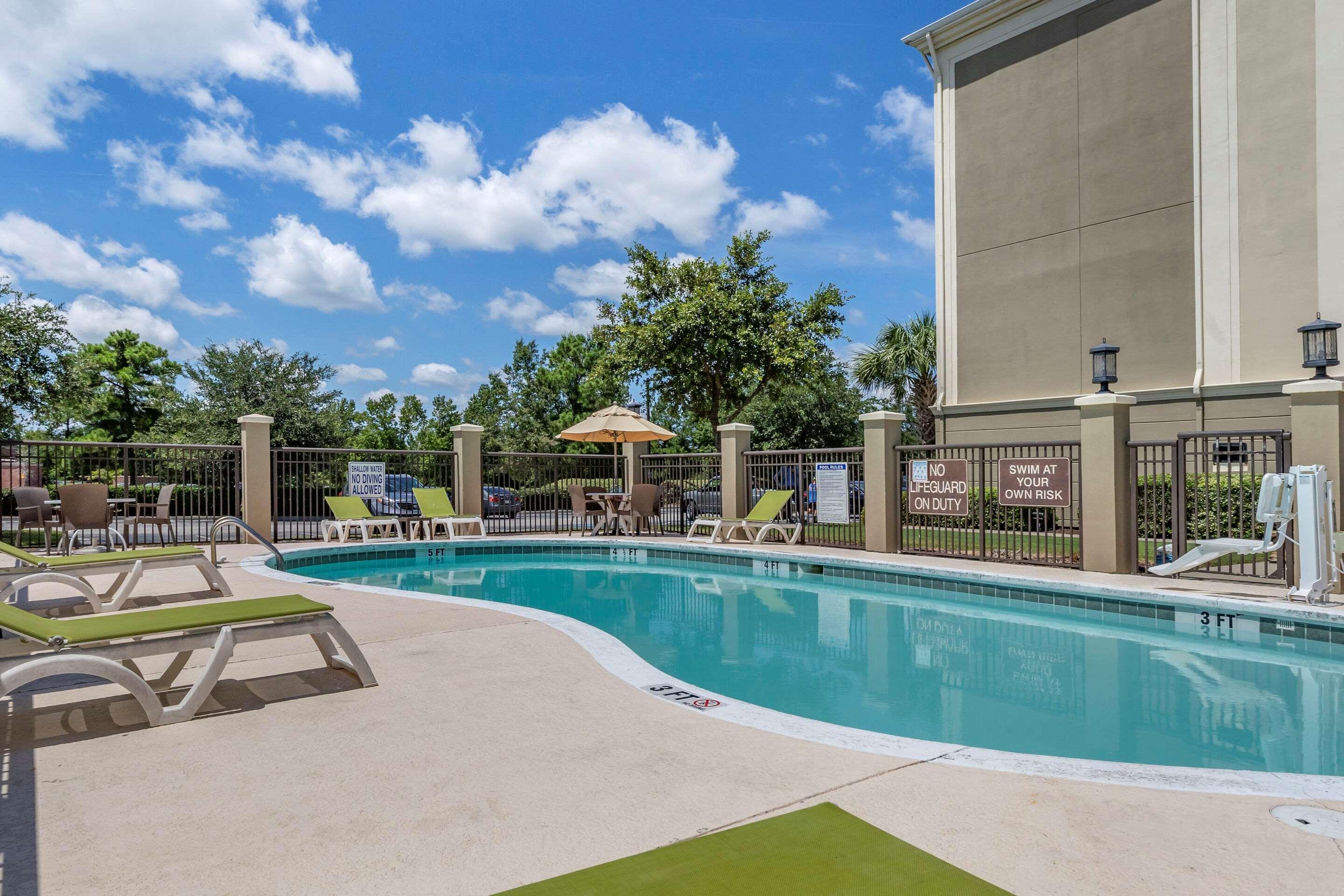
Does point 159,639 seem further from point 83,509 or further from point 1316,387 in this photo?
point 1316,387

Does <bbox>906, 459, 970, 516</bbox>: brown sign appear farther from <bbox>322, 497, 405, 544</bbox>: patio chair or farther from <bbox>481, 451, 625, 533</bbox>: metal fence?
<bbox>322, 497, 405, 544</bbox>: patio chair

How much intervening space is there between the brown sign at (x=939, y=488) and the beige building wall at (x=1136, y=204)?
283 inches

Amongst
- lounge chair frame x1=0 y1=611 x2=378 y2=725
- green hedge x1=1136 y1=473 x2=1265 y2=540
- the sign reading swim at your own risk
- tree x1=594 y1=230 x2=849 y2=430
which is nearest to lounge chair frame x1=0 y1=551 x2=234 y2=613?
lounge chair frame x1=0 y1=611 x2=378 y2=725

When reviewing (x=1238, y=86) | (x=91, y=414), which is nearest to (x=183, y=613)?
(x=1238, y=86)

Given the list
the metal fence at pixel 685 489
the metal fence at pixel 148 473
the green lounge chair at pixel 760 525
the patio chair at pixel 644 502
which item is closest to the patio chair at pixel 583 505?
the patio chair at pixel 644 502

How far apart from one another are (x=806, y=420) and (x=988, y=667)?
28.9m

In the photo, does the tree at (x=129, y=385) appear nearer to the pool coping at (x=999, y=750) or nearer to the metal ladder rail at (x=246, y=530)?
the metal ladder rail at (x=246, y=530)

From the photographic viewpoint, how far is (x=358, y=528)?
14586 mm

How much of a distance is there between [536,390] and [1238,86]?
100 feet

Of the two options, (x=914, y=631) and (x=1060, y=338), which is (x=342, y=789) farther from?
(x=1060, y=338)

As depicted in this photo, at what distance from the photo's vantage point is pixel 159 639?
3.55 m

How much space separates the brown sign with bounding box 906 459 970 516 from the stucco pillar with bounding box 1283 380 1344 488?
396 centimetres

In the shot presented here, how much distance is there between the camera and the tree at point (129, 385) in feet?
124

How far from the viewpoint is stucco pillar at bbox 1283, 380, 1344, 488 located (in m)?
7.56
